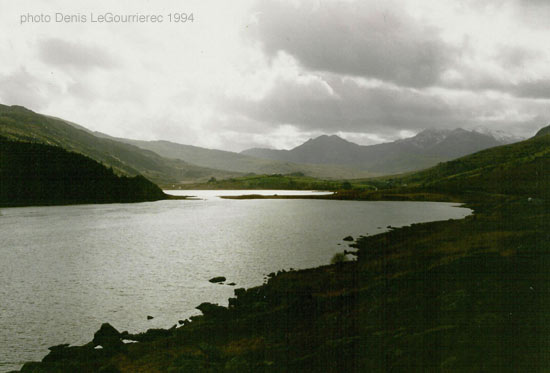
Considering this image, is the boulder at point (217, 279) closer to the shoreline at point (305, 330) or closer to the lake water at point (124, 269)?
the lake water at point (124, 269)

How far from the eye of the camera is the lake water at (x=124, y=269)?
31.1m

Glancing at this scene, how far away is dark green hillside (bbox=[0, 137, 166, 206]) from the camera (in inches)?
6265

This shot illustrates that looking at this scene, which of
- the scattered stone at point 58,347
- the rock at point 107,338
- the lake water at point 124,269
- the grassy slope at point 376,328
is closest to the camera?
the grassy slope at point 376,328

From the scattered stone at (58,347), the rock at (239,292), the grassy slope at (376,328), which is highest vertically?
the grassy slope at (376,328)

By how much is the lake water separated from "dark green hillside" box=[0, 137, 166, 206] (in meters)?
77.5

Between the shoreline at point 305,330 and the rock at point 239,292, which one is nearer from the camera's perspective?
the shoreline at point 305,330

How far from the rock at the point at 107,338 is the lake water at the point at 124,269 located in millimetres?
2790

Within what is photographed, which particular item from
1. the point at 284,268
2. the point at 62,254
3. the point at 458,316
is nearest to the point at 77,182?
the point at 62,254

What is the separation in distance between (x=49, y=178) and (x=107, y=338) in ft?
576

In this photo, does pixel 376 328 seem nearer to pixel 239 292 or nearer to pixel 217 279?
pixel 239 292

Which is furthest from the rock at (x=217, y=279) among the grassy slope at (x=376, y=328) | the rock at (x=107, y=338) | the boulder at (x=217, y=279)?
the rock at (x=107, y=338)

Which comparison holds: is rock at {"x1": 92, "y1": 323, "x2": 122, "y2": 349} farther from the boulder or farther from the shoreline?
the boulder

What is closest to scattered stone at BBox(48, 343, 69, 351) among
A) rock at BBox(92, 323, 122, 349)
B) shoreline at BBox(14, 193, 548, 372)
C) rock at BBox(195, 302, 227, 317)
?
shoreline at BBox(14, 193, 548, 372)

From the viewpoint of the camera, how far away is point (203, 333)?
2672 cm
